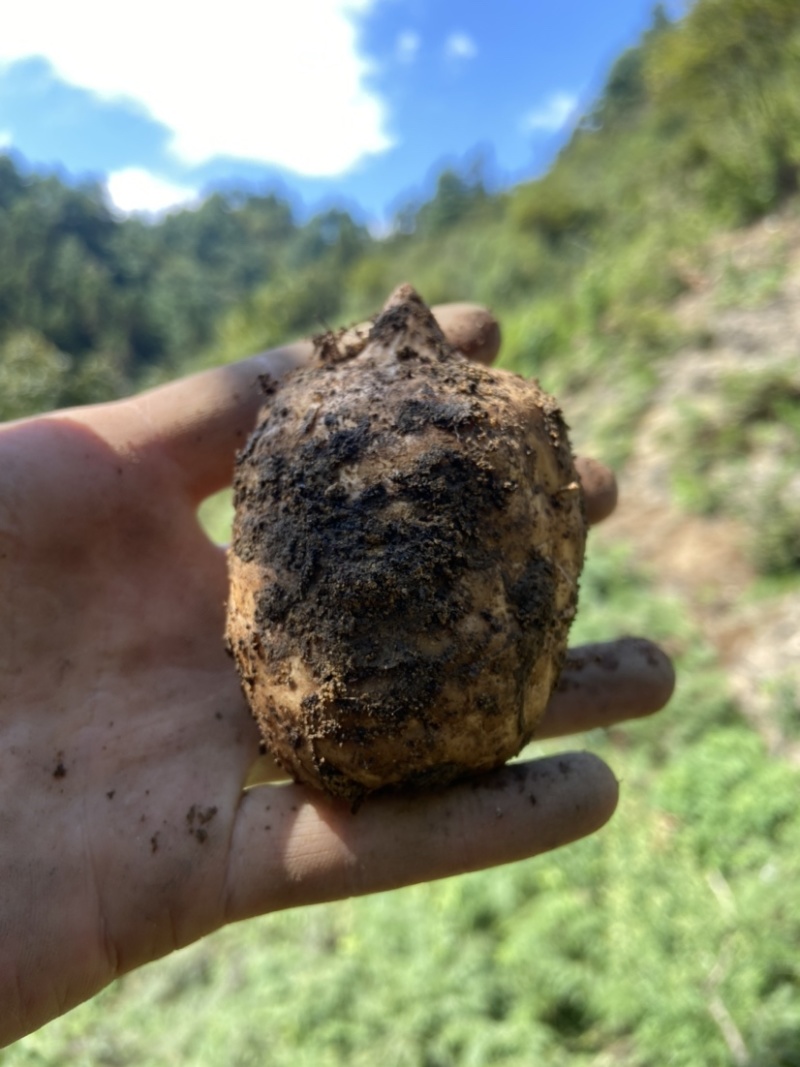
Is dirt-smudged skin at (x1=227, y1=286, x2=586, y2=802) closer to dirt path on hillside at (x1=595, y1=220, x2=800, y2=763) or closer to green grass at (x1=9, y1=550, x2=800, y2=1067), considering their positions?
green grass at (x1=9, y1=550, x2=800, y2=1067)

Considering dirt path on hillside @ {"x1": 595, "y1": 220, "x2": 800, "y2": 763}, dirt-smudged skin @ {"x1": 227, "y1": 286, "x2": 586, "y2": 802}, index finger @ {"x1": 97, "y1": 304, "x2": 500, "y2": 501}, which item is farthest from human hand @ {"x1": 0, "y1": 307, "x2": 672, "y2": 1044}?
dirt path on hillside @ {"x1": 595, "y1": 220, "x2": 800, "y2": 763}

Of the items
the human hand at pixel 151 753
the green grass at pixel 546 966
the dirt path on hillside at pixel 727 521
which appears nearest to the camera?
the human hand at pixel 151 753

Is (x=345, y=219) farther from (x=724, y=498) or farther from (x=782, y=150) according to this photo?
(x=724, y=498)

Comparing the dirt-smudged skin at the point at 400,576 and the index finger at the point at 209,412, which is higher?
the index finger at the point at 209,412

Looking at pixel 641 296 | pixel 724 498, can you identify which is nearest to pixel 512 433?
pixel 724 498

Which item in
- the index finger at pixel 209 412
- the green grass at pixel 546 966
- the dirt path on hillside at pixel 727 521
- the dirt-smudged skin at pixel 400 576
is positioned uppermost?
the index finger at pixel 209 412

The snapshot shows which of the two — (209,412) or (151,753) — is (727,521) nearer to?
(209,412)

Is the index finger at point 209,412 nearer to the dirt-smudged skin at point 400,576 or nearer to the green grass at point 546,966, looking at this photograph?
the dirt-smudged skin at point 400,576

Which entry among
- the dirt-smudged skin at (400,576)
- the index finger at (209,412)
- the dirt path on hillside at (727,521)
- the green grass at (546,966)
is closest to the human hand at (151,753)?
the index finger at (209,412)
